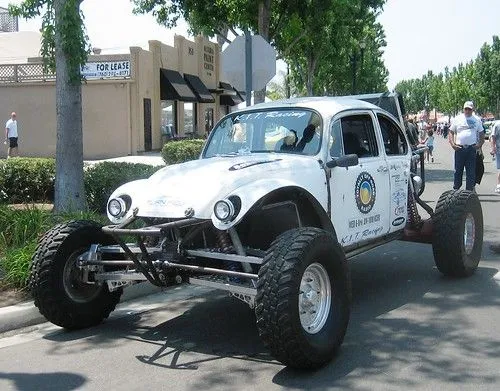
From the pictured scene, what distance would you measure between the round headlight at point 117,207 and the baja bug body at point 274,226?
12mm

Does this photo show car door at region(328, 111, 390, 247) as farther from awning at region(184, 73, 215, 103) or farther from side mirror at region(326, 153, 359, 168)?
awning at region(184, 73, 215, 103)

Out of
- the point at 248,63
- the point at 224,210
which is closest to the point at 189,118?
the point at 248,63

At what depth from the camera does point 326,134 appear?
618cm

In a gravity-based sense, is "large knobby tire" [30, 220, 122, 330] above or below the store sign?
below

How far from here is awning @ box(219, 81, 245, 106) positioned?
1612 inches

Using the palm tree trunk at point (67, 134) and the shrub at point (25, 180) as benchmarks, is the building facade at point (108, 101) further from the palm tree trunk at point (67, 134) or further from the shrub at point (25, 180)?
the palm tree trunk at point (67, 134)

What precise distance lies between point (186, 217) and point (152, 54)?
2710 cm

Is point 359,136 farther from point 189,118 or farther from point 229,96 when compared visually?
point 229,96

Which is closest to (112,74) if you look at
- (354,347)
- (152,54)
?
(152,54)

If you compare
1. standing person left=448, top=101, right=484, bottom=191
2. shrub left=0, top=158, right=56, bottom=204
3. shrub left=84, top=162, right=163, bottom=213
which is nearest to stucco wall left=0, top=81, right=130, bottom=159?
shrub left=0, top=158, right=56, bottom=204

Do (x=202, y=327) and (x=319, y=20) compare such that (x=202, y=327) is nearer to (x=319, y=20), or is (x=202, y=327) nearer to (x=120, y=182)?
(x=120, y=182)

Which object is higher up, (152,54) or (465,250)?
(152,54)

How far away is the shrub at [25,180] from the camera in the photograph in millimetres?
11383

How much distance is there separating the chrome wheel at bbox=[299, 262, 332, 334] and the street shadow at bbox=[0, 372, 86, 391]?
5.07ft
